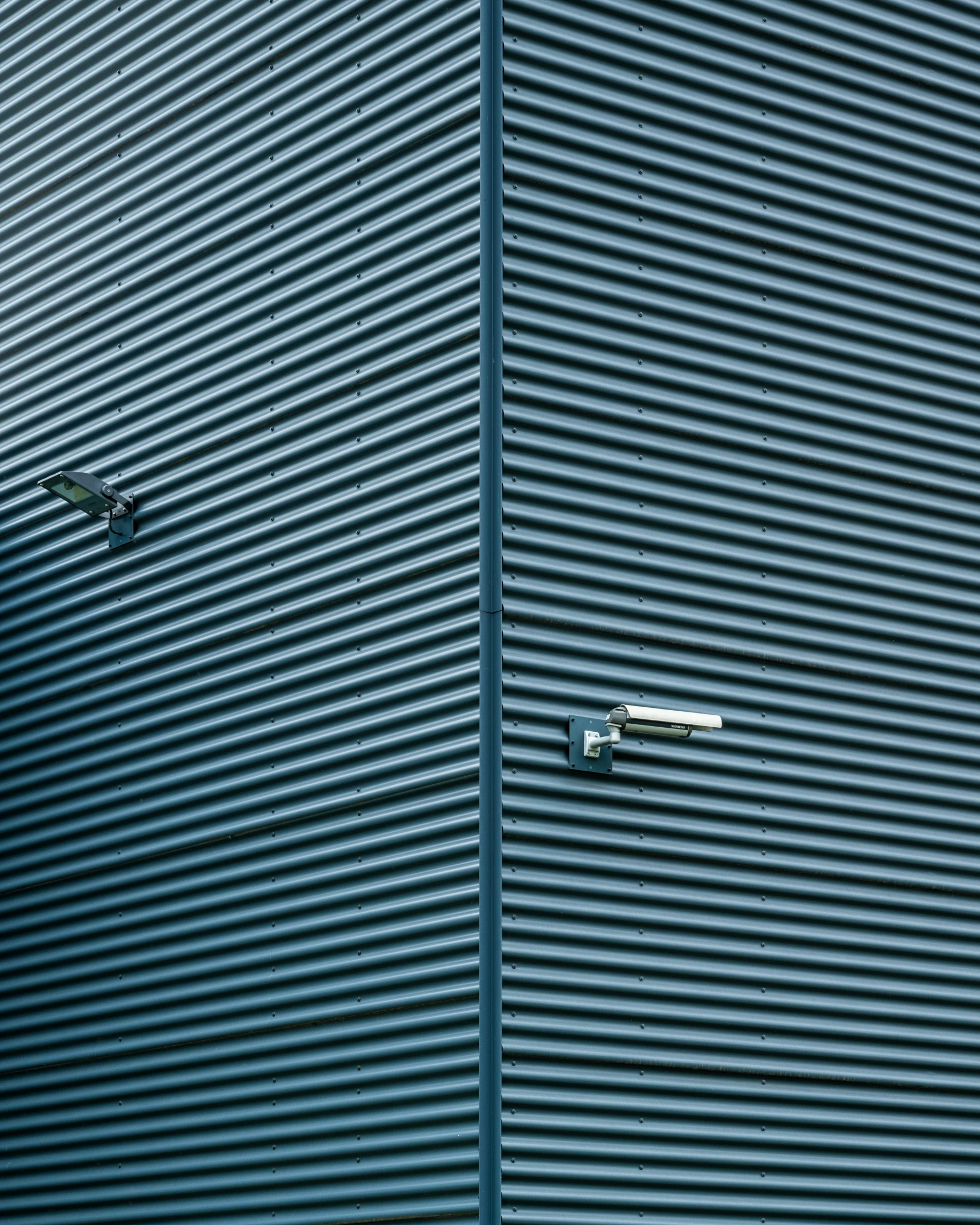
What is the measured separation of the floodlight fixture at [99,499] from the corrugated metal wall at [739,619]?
2.65 m

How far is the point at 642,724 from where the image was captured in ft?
18.1

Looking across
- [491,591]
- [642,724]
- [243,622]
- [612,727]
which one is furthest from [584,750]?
[243,622]

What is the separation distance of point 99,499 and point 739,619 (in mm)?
3259

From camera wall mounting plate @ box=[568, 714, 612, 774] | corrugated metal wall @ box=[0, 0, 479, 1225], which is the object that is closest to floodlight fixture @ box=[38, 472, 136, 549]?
corrugated metal wall @ box=[0, 0, 479, 1225]

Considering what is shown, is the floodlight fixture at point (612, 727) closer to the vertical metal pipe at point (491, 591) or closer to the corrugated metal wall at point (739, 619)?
the corrugated metal wall at point (739, 619)

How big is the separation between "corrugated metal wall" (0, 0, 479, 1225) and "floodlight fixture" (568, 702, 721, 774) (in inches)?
15.3

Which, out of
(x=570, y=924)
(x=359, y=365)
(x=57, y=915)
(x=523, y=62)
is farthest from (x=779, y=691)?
(x=57, y=915)

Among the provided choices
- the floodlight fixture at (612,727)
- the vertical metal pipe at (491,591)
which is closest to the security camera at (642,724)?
the floodlight fixture at (612,727)

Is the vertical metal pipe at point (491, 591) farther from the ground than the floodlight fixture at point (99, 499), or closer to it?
closer to it

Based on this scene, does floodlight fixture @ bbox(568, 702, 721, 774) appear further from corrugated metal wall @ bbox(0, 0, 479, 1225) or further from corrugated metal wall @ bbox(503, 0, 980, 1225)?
corrugated metal wall @ bbox(0, 0, 479, 1225)

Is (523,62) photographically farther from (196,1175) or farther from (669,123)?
→ (196,1175)

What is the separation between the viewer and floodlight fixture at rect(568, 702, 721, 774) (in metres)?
5.41

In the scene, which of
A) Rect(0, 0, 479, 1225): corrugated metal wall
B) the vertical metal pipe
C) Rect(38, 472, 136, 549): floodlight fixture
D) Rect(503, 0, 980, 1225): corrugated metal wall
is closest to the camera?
the vertical metal pipe

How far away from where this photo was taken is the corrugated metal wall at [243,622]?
559 cm
